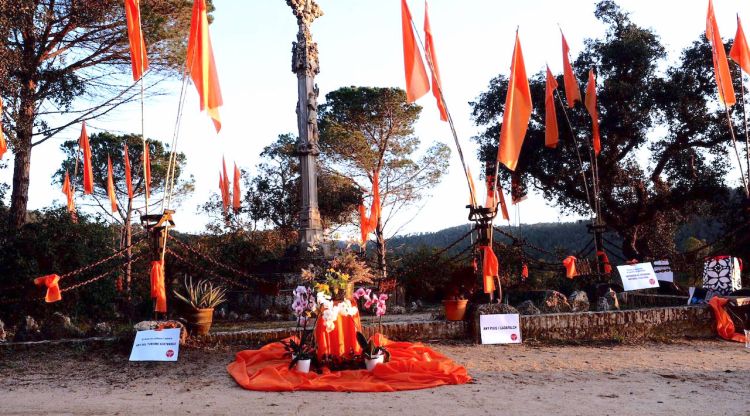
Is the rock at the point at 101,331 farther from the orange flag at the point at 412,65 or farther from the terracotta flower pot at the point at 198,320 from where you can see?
the orange flag at the point at 412,65

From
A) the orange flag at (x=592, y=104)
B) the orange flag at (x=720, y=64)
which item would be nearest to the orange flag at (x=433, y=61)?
the orange flag at (x=592, y=104)

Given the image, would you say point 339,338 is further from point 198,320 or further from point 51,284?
point 51,284

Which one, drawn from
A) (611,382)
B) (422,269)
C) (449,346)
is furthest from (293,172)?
(611,382)

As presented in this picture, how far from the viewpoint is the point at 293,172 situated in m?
25.2

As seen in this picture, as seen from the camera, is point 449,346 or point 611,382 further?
point 449,346

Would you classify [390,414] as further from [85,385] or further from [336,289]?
[85,385]

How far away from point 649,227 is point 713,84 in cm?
437

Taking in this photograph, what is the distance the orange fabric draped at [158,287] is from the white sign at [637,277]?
586 centimetres

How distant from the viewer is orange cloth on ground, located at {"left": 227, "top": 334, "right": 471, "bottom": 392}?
4.41 meters

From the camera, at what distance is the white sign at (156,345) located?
564 centimetres

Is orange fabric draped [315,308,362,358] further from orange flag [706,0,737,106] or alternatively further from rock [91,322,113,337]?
orange flag [706,0,737,106]

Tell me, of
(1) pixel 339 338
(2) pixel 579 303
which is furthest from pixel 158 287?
(2) pixel 579 303

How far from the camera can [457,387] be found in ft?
14.4

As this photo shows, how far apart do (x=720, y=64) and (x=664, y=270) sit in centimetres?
347
